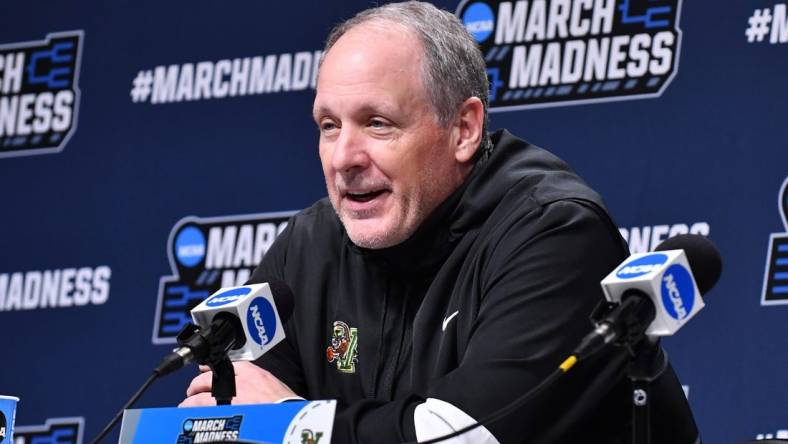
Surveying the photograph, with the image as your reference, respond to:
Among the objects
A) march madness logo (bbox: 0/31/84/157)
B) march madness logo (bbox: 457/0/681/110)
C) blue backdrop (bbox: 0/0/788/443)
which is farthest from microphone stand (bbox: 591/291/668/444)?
march madness logo (bbox: 0/31/84/157)

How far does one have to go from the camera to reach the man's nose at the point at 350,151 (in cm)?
242

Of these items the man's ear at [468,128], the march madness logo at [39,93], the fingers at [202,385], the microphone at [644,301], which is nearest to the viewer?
the microphone at [644,301]

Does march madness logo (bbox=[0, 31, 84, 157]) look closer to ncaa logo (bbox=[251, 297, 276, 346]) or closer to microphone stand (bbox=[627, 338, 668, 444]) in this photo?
ncaa logo (bbox=[251, 297, 276, 346])

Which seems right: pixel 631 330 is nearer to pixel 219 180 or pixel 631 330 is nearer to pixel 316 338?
pixel 316 338

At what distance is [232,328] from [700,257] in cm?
69

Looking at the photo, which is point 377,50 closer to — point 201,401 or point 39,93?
point 201,401

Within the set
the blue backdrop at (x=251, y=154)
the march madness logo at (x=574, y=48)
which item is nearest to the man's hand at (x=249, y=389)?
the blue backdrop at (x=251, y=154)

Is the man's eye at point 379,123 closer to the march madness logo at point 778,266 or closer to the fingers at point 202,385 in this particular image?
the fingers at point 202,385

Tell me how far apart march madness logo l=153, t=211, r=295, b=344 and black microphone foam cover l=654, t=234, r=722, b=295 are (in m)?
2.40

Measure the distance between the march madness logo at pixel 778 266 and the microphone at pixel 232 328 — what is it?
68.4 inches

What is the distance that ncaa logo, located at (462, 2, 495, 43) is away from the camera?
12.5 feet

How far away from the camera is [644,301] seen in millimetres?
1613

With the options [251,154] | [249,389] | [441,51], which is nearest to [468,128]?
[441,51]

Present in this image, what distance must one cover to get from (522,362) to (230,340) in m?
0.47
